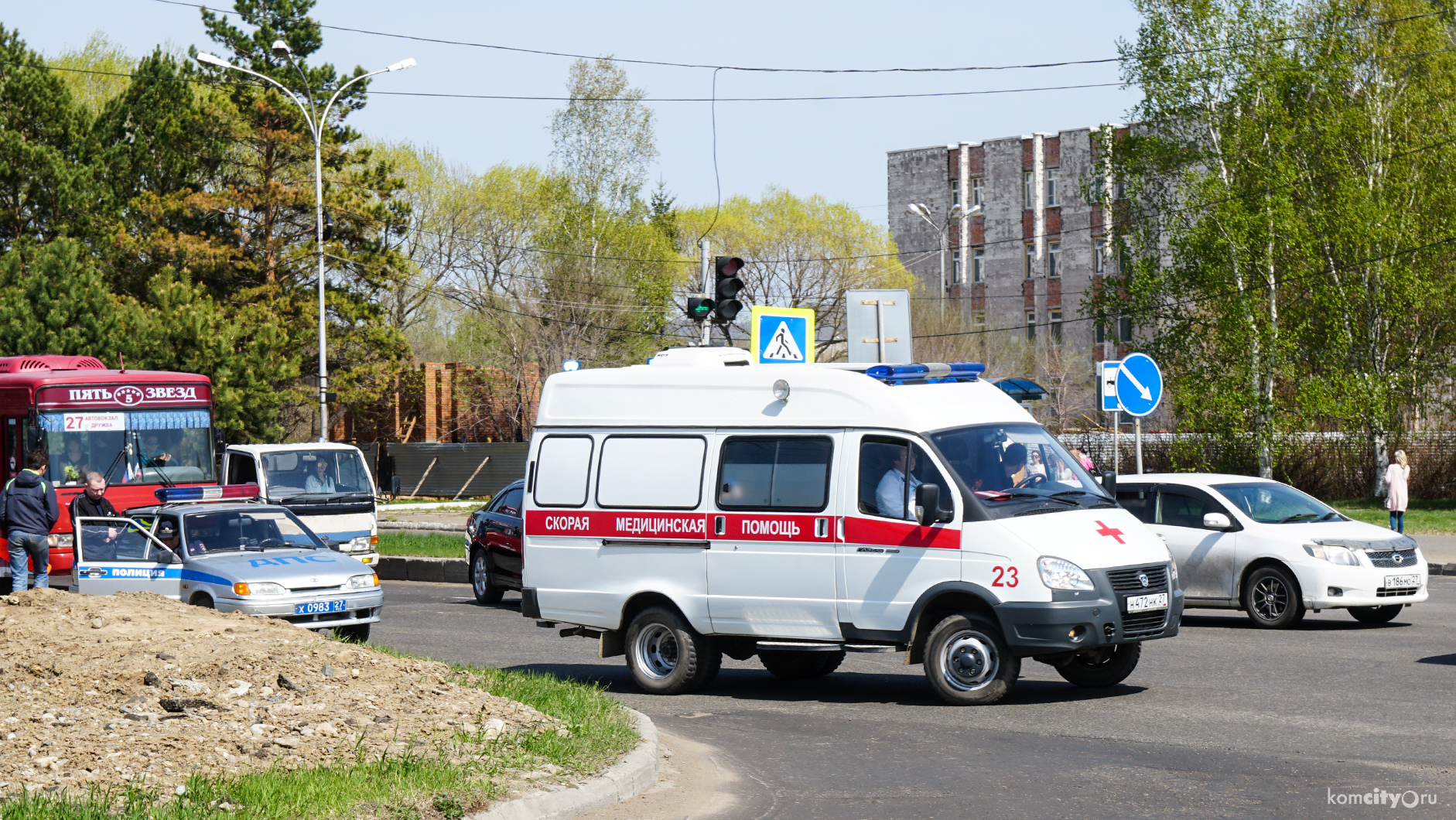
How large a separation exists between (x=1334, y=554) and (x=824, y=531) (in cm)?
635

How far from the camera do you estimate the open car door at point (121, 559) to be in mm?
14680

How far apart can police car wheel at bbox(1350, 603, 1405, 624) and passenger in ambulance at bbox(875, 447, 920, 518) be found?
22.2 ft

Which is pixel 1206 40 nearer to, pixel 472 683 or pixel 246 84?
pixel 246 84

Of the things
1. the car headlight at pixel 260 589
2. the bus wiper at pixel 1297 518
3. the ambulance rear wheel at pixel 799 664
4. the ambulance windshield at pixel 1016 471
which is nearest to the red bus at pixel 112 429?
the car headlight at pixel 260 589

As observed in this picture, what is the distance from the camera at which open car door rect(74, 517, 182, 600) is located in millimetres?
14680

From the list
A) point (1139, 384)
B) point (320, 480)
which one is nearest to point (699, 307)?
point (1139, 384)

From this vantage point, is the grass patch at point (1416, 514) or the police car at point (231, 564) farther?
the grass patch at point (1416, 514)

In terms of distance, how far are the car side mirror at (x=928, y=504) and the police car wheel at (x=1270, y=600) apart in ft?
19.7

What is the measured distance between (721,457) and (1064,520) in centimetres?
266

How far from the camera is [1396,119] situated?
1425 inches

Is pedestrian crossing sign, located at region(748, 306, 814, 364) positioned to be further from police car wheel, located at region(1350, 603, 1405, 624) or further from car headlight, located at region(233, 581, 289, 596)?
police car wheel, located at region(1350, 603, 1405, 624)

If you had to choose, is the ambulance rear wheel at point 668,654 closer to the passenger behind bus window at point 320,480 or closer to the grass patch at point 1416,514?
the passenger behind bus window at point 320,480

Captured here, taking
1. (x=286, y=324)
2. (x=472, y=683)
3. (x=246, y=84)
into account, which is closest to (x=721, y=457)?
(x=472, y=683)

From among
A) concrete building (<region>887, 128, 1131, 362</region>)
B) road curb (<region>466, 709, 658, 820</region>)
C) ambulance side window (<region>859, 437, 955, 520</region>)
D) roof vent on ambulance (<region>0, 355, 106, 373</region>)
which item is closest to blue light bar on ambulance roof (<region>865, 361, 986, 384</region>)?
ambulance side window (<region>859, 437, 955, 520</region>)
